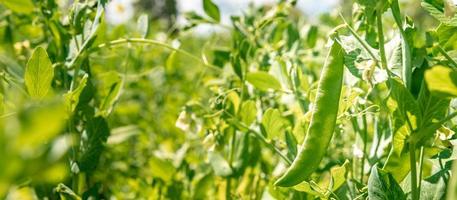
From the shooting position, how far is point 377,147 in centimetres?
92

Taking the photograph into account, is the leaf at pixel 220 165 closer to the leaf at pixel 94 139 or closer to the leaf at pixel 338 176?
the leaf at pixel 94 139

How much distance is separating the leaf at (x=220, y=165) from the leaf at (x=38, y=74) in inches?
15.6

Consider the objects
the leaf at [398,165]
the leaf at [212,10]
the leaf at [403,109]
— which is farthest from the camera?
the leaf at [212,10]

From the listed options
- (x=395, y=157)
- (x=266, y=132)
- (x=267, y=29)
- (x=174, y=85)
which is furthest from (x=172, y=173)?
(x=174, y=85)

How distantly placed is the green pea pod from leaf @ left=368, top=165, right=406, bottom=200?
0.21 ft

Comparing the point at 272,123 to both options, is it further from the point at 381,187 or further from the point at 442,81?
the point at 442,81

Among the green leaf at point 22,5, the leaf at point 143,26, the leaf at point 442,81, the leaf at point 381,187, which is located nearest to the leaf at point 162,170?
the leaf at point 143,26

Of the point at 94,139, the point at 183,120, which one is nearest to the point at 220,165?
the point at 183,120

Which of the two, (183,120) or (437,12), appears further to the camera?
(183,120)

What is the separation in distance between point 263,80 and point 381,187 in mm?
414

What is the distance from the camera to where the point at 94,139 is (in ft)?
3.25

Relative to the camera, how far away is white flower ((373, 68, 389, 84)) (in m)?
0.71

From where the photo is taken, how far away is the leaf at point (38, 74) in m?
0.75

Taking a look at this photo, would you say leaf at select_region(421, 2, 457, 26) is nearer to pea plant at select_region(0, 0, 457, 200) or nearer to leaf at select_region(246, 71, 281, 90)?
pea plant at select_region(0, 0, 457, 200)
